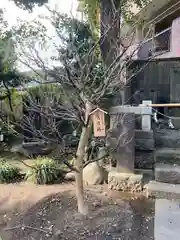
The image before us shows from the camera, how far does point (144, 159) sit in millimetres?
4410

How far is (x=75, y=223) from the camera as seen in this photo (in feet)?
9.91

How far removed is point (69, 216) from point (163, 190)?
1.33 metres

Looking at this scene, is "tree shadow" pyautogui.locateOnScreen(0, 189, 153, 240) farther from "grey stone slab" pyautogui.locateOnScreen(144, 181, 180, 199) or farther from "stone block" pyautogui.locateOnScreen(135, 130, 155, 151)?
"stone block" pyautogui.locateOnScreen(135, 130, 155, 151)

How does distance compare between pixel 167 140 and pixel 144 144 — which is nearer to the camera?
pixel 144 144

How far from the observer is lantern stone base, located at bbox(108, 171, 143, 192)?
3.95m

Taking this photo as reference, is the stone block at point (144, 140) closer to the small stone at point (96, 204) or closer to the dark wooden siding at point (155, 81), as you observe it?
the small stone at point (96, 204)

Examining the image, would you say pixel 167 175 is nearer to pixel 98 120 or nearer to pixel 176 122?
pixel 98 120

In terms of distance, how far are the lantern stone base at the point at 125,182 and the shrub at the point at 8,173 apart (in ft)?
5.51

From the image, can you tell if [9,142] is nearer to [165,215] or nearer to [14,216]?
[14,216]

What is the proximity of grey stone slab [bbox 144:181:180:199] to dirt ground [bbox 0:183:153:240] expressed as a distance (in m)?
0.19

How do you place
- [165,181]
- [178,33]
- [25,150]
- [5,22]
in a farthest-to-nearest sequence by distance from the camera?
[178,33] < [5,22] < [25,150] < [165,181]

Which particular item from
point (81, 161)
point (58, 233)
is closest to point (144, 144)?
point (81, 161)

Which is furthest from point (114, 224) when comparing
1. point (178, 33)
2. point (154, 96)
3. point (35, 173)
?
point (178, 33)

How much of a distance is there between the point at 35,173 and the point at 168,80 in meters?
4.11
